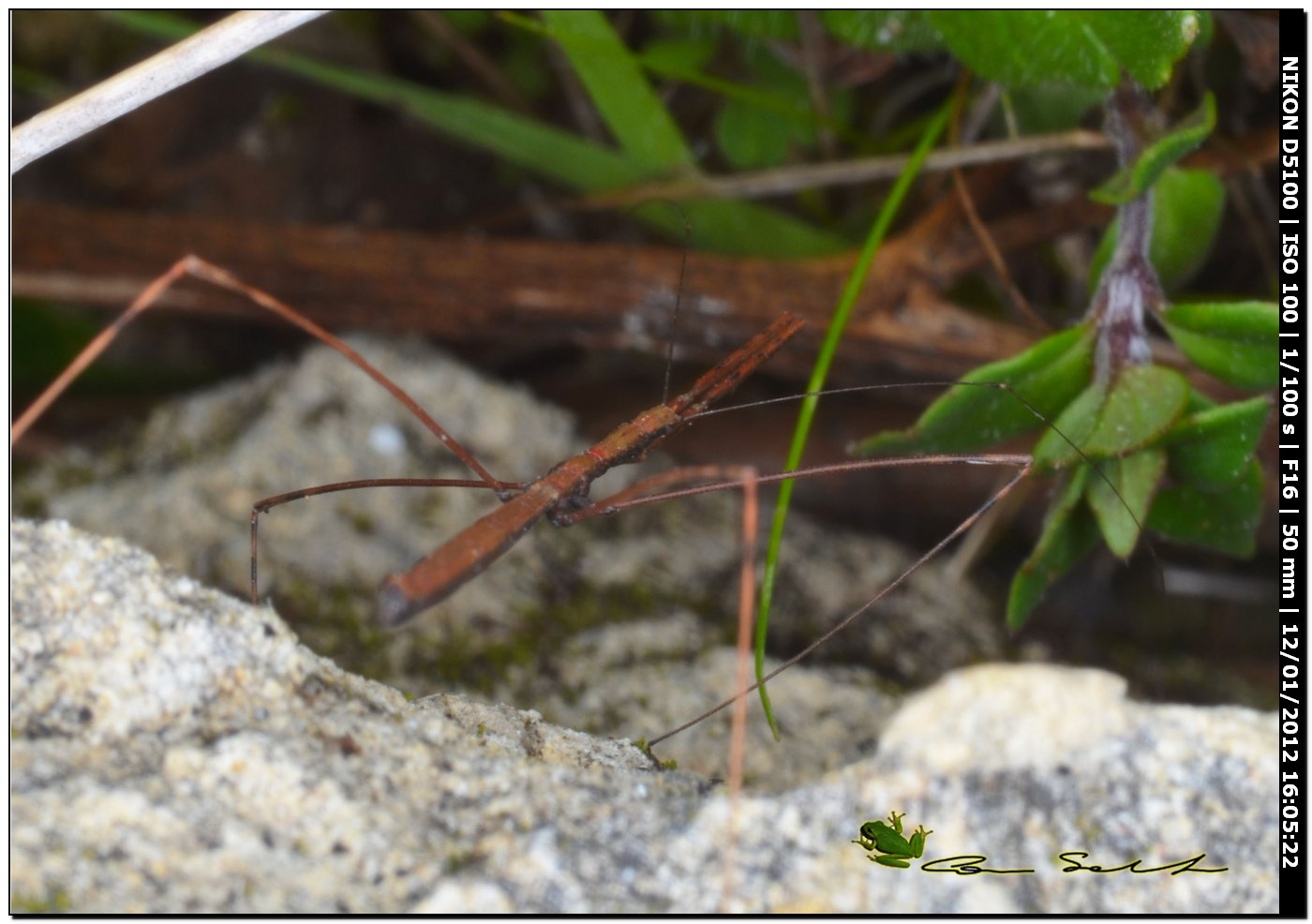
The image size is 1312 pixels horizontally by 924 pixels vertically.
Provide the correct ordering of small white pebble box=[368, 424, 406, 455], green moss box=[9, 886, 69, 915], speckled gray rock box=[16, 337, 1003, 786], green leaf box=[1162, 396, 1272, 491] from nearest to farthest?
1. green moss box=[9, 886, 69, 915]
2. green leaf box=[1162, 396, 1272, 491]
3. speckled gray rock box=[16, 337, 1003, 786]
4. small white pebble box=[368, 424, 406, 455]

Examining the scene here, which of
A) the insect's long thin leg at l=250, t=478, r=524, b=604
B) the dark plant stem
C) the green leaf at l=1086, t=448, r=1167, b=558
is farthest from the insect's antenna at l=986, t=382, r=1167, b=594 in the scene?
the insect's long thin leg at l=250, t=478, r=524, b=604

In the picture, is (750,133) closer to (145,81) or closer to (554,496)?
(554,496)

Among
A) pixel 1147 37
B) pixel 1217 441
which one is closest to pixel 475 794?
pixel 1217 441

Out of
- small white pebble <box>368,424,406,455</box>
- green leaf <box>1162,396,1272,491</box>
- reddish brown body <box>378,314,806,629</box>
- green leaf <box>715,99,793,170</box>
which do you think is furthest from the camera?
green leaf <box>715,99,793,170</box>

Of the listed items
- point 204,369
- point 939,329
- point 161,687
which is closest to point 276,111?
point 204,369

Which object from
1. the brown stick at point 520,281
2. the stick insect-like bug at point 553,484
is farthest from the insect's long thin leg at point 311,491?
the brown stick at point 520,281

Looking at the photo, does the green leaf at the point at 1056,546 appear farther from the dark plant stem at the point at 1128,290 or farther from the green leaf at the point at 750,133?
the green leaf at the point at 750,133

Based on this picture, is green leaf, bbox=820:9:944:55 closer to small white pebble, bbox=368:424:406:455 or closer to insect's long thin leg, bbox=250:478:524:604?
insect's long thin leg, bbox=250:478:524:604
